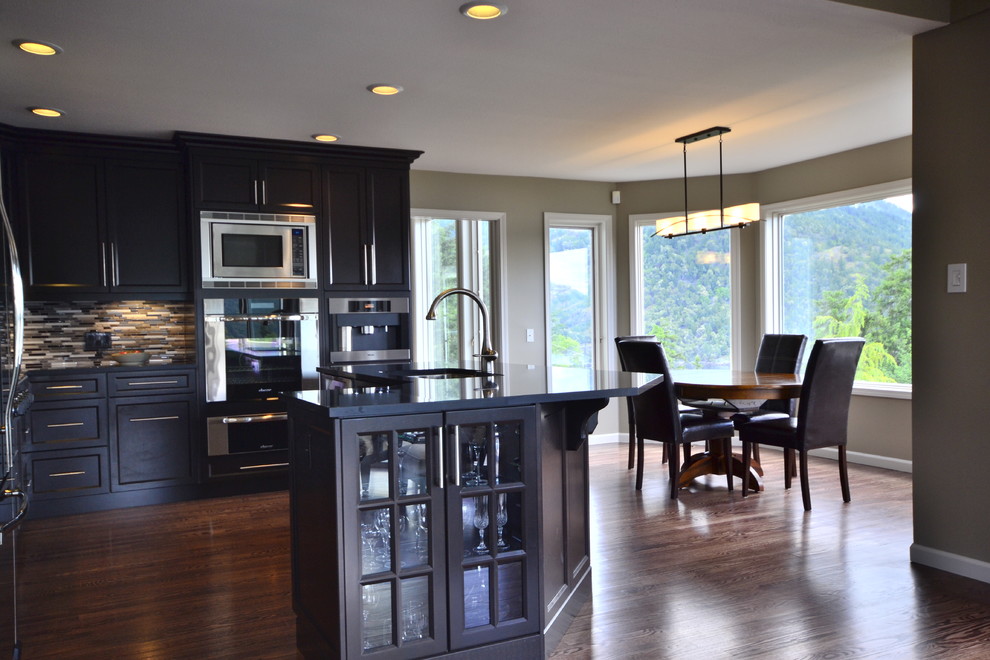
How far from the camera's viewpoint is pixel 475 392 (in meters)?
2.40

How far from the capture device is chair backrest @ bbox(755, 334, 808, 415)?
17.1 ft

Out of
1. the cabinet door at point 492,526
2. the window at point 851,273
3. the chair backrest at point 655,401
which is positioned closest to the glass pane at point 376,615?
the cabinet door at point 492,526

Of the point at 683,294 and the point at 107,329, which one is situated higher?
the point at 683,294

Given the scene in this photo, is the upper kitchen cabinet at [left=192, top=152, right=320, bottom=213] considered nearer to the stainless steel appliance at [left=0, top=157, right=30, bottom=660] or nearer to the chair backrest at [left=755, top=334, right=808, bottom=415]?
the stainless steel appliance at [left=0, top=157, right=30, bottom=660]

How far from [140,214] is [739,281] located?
485 cm

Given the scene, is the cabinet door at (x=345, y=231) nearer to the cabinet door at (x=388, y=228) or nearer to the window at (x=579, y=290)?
the cabinet door at (x=388, y=228)

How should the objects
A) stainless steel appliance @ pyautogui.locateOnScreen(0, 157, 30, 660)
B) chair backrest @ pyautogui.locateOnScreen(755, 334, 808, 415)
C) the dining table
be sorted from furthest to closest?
chair backrest @ pyautogui.locateOnScreen(755, 334, 808, 415) < the dining table < stainless steel appliance @ pyautogui.locateOnScreen(0, 157, 30, 660)

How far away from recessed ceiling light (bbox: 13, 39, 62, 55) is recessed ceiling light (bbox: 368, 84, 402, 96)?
1.42 metres

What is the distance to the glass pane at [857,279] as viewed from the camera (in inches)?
213

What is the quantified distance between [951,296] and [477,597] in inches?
95.0

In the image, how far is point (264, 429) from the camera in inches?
198

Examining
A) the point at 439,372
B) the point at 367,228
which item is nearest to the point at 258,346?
the point at 367,228

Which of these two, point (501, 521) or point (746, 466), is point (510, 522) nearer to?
point (501, 521)

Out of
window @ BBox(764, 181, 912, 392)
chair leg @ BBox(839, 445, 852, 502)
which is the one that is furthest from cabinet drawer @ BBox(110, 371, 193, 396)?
window @ BBox(764, 181, 912, 392)
